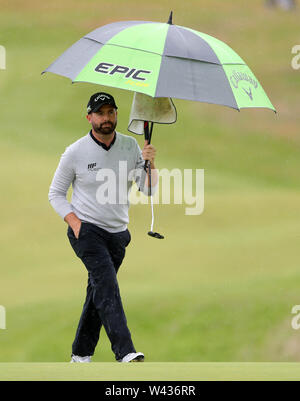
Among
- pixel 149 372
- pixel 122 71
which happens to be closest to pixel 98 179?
pixel 122 71

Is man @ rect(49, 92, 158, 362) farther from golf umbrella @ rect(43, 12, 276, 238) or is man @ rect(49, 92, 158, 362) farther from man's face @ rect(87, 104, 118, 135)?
golf umbrella @ rect(43, 12, 276, 238)

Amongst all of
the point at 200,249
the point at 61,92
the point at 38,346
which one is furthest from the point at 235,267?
the point at 61,92

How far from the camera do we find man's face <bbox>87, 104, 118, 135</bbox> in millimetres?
9320

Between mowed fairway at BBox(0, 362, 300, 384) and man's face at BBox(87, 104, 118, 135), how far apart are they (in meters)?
1.93

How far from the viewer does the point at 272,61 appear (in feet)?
145

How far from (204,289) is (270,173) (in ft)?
49.2

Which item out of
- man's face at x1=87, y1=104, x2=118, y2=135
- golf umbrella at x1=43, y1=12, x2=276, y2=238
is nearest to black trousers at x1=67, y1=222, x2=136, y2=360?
man's face at x1=87, y1=104, x2=118, y2=135

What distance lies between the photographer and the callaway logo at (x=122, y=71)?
8.98 meters

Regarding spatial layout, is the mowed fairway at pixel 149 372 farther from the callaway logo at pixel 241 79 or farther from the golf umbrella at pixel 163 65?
the callaway logo at pixel 241 79

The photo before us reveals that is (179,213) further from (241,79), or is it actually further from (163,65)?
(163,65)

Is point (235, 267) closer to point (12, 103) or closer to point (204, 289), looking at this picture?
point (204, 289)

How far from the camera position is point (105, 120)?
9.35m

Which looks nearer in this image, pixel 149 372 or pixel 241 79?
pixel 149 372

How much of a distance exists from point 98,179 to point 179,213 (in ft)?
65.8
